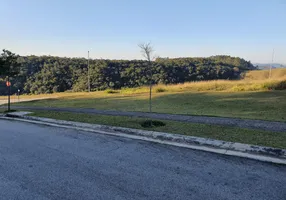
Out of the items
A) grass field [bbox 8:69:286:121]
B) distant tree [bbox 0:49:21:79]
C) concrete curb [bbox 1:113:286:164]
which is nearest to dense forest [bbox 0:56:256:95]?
grass field [bbox 8:69:286:121]

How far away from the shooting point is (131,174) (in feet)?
11.0

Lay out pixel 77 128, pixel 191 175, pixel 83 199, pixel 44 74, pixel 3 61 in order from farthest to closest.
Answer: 1. pixel 44 74
2. pixel 3 61
3. pixel 77 128
4. pixel 191 175
5. pixel 83 199

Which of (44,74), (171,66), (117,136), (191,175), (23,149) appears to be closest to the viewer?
(191,175)

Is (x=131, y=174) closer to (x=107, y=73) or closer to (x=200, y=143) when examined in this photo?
(x=200, y=143)

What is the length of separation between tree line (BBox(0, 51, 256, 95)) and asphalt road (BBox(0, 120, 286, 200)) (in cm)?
2674

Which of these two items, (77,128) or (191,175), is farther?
(77,128)

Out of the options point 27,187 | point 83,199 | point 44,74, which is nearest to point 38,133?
point 27,187

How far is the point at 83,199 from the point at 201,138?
3.06 meters

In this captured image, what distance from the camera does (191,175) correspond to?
3.23m

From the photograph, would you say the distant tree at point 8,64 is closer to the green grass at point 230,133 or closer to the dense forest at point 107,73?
the green grass at point 230,133

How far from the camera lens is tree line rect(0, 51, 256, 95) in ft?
119

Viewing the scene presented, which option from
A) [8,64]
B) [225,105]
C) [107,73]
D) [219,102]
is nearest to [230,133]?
[225,105]

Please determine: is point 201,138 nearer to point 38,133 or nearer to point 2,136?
point 38,133

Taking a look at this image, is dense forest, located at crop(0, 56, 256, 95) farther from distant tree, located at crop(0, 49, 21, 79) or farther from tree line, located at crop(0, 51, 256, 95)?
distant tree, located at crop(0, 49, 21, 79)
